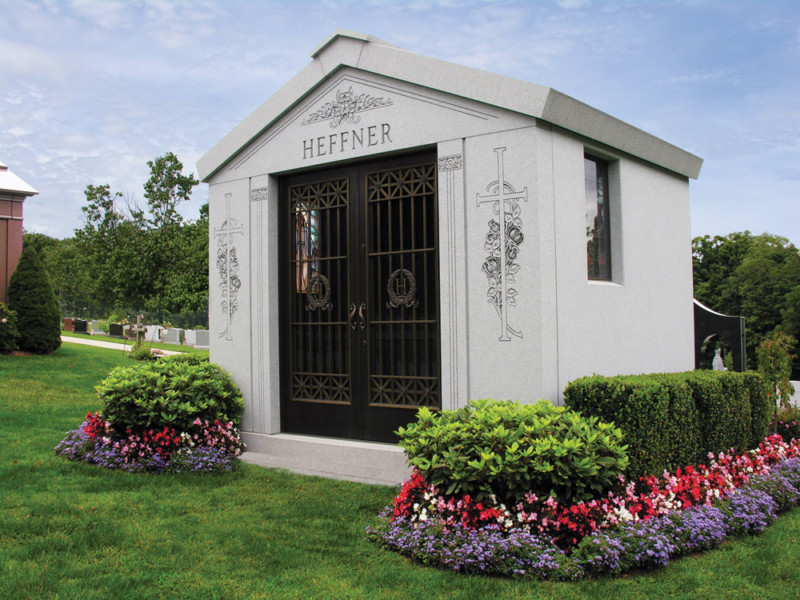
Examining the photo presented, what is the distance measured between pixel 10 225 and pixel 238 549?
48.6 feet

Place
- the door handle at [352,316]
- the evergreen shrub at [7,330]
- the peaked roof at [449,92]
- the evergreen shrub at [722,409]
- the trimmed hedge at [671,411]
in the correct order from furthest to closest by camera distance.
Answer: the evergreen shrub at [7,330] < the door handle at [352,316] < the evergreen shrub at [722,409] < the peaked roof at [449,92] < the trimmed hedge at [671,411]

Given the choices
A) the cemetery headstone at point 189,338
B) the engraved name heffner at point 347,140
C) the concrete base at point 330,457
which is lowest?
the concrete base at point 330,457

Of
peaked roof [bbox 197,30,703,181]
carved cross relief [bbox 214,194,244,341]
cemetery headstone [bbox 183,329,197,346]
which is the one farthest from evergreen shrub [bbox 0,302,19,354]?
cemetery headstone [bbox 183,329,197,346]

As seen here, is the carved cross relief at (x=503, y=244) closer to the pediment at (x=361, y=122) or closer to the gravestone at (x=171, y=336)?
the pediment at (x=361, y=122)

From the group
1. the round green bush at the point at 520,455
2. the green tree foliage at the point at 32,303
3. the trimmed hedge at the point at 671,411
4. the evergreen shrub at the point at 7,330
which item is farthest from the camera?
the green tree foliage at the point at 32,303

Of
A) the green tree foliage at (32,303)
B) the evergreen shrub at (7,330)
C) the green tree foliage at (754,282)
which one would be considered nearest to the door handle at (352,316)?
the evergreen shrub at (7,330)

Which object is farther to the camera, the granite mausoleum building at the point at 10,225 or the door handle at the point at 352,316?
the granite mausoleum building at the point at 10,225

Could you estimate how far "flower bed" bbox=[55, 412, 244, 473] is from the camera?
6727 millimetres

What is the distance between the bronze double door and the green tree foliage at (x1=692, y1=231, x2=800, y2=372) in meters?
28.2

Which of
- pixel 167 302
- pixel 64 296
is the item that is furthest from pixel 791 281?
pixel 64 296

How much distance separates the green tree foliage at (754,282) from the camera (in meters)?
31.7

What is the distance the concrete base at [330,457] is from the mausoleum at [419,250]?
0.02 m

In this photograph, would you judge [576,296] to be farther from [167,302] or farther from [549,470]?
[167,302]

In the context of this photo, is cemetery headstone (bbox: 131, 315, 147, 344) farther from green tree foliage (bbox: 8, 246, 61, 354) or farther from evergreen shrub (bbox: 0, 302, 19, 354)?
evergreen shrub (bbox: 0, 302, 19, 354)
